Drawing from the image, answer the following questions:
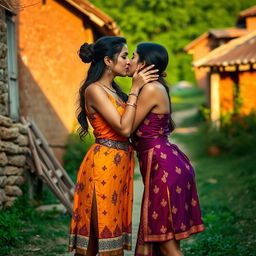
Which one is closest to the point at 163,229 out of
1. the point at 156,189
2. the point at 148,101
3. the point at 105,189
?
the point at 156,189

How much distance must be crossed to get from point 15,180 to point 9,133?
2.28 ft

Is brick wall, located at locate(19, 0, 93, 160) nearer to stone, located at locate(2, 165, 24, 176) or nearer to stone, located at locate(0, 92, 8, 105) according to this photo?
stone, located at locate(0, 92, 8, 105)

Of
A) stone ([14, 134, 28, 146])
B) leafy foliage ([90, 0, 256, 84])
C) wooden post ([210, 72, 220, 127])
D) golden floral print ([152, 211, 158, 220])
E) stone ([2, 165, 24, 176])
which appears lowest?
golden floral print ([152, 211, 158, 220])

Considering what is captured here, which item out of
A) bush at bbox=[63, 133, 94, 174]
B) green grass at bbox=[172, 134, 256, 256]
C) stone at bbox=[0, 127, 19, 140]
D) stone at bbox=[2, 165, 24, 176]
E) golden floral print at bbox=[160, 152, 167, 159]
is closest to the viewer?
golden floral print at bbox=[160, 152, 167, 159]

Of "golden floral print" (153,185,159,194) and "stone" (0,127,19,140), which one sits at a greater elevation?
"stone" (0,127,19,140)

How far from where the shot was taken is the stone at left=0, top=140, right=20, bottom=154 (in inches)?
250

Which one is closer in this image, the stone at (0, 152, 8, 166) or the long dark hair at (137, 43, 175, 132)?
the long dark hair at (137, 43, 175, 132)

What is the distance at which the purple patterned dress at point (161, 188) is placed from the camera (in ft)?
11.4

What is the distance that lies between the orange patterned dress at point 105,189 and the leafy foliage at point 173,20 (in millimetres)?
30009

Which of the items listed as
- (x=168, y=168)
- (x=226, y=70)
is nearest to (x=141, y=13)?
(x=226, y=70)

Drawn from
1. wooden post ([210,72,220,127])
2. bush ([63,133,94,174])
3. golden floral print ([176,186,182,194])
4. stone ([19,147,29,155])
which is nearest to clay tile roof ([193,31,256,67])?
wooden post ([210,72,220,127])

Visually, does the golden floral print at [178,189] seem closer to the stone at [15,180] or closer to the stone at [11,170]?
the stone at [11,170]

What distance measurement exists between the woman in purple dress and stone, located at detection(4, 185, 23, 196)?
3455mm

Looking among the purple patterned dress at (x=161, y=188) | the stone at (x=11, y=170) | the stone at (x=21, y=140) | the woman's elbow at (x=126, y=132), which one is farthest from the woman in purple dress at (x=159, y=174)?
the stone at (x=21, y=140)
